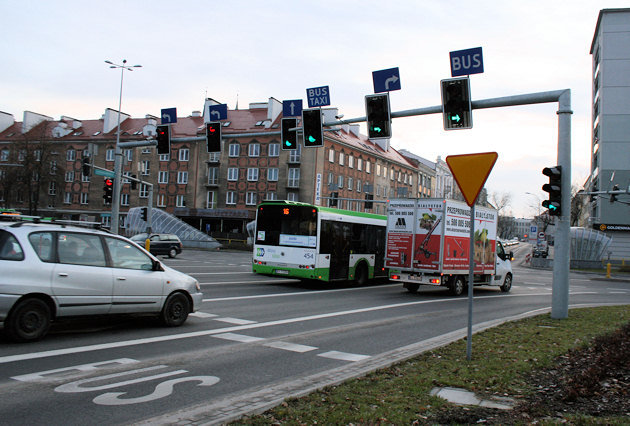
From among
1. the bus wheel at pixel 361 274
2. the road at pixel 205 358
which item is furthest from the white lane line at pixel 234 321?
the bus wheel at pixel 361 274

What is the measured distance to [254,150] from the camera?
211ft

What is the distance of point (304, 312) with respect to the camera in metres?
12.5

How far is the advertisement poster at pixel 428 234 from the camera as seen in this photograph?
17562mm

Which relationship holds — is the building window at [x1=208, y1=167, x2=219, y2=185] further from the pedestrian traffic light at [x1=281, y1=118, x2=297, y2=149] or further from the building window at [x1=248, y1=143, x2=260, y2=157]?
the pedestrian traffic light at [x1=281, y1=118, x2=297, y2=149]

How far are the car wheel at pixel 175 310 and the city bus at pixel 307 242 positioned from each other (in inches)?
340

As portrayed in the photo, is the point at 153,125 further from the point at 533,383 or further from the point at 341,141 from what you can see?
the point at 533,383

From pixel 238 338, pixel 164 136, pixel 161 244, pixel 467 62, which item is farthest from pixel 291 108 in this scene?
pixel 161 244

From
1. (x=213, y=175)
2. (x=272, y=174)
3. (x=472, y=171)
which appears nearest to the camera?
(x=472, y=171)

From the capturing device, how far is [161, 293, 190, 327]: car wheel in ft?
30.9

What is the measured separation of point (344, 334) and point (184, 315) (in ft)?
9.44

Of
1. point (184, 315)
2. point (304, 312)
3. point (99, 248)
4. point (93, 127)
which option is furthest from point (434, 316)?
point (93, 127)

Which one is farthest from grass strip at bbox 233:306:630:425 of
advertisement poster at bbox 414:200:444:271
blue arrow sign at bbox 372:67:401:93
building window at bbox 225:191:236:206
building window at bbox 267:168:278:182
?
building window at bbox 225:191:236:206

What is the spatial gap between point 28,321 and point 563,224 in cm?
1092

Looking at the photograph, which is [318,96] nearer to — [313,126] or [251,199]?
[313,126]
